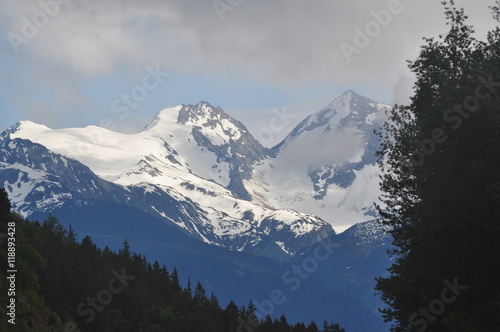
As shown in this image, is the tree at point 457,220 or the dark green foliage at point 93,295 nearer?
the tree at point 457,220

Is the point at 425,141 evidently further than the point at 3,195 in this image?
No

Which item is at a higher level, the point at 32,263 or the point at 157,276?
the point at 157,276

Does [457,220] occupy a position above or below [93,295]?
below

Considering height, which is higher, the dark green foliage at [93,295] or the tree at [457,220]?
the dark green foliage at [93,295]

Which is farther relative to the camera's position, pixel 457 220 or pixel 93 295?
pixel 93 295

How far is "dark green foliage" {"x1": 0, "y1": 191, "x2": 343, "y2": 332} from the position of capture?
63344mm

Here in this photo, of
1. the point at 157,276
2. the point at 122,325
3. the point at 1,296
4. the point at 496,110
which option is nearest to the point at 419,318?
the point at 496,110

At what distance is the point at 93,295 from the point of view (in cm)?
10869

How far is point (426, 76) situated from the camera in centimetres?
5150

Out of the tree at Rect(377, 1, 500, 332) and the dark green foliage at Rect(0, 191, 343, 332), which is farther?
the dark green foliage at Rect(0, 191, 343, 332)

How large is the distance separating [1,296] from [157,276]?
391 ft

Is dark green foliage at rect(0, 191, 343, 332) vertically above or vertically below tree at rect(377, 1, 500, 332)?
above

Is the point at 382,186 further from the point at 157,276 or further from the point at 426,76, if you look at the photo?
the point at 157,276

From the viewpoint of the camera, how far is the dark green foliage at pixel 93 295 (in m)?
63.3
